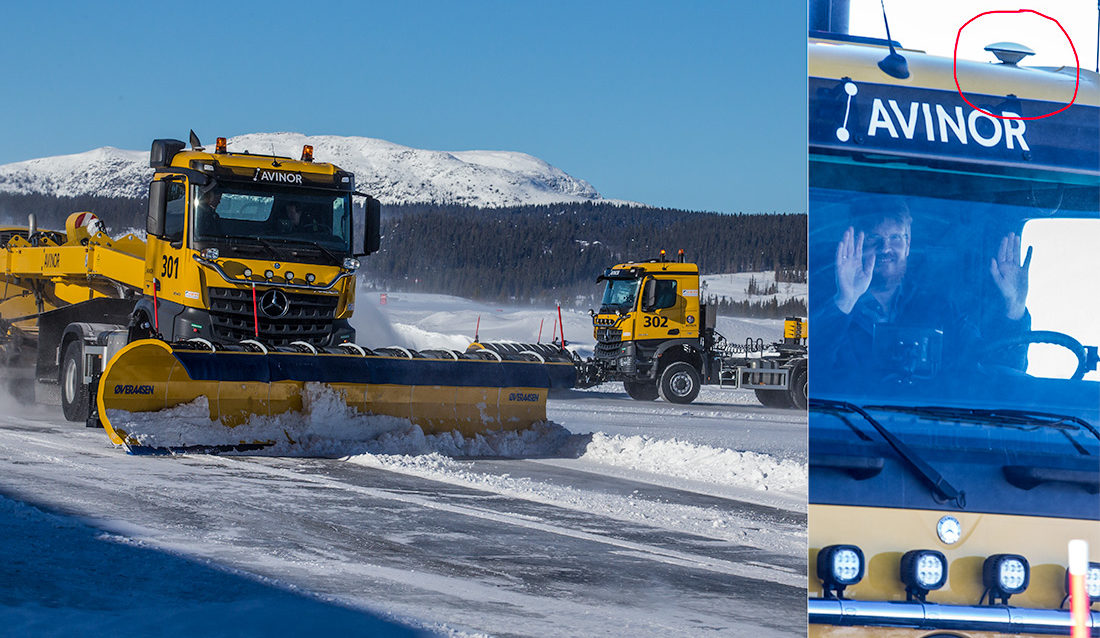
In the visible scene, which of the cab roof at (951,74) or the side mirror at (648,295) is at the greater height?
the side mirror at (648,295)

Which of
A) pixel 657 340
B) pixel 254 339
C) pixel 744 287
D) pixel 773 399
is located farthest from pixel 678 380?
pixel 744 287

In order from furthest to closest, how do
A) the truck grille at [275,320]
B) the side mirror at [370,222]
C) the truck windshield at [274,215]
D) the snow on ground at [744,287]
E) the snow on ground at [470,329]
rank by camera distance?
the snow on ground at [744,287] → the snow on ground at [470,329] → the side mirror at [370,222] → the truck windshield at [274,215] → the truck grille at [275,320]

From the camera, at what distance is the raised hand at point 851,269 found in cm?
243

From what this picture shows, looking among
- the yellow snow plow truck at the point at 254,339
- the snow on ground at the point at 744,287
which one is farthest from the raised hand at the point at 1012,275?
the snow on ground at the point at 744,287

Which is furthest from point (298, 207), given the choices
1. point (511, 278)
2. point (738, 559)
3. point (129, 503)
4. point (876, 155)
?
point (511, 278)

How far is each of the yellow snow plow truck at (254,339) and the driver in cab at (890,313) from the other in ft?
26.6

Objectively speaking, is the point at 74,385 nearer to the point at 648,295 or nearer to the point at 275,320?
the point at 275,320

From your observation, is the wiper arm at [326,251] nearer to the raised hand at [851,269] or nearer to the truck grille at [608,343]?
the raised hand at [851,269]

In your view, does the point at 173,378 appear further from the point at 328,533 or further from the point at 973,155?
the point at 973,155

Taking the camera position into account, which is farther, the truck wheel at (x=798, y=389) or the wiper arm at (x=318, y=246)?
the truck wheel at (x=798, y=389)

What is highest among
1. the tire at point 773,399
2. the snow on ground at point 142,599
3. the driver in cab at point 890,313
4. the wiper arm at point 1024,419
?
the driver in cab at point 890,313

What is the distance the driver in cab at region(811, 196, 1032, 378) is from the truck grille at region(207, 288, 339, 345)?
916 cm

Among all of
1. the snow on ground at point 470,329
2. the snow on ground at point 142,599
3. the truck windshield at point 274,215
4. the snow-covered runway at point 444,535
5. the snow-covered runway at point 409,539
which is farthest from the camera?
the snow on ground at point 470,329

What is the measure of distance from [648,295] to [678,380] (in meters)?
1.73
